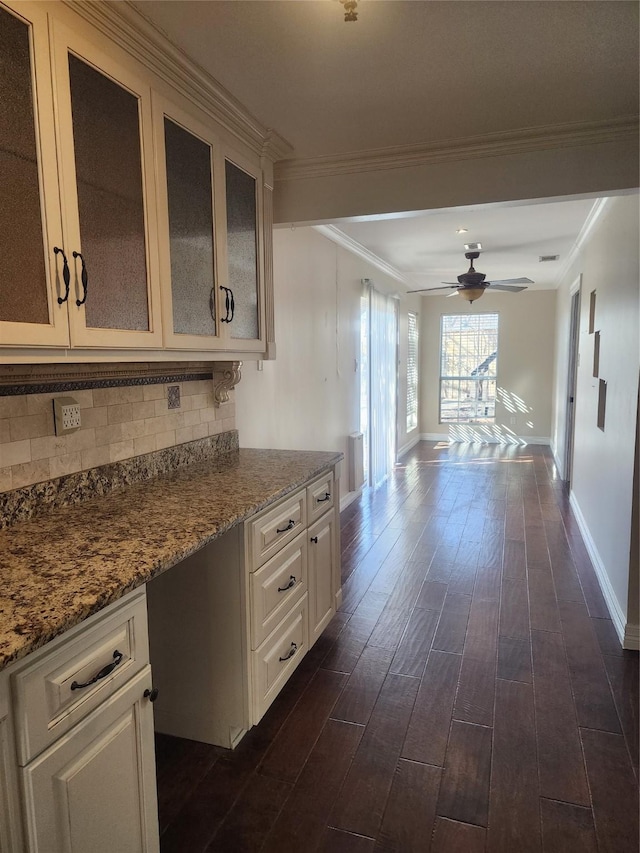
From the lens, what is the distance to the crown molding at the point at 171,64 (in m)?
1.50

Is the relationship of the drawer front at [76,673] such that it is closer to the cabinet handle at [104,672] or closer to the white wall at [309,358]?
the cabinet handle at [104,672]

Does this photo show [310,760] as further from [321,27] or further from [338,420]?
[338,420]

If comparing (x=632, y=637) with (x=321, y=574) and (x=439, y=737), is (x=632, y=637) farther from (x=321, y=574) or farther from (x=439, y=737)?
(x=321, y=574)

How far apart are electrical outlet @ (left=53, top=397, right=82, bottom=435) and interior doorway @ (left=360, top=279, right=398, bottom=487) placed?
4.07 m

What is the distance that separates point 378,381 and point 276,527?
431 centimetres

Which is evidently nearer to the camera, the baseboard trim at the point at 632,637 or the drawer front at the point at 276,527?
the drawer front at the point at 276,527

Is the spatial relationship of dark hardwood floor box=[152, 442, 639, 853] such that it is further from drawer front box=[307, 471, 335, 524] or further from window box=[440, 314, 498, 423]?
window box=[440, 314, 498, 423]

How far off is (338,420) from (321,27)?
349 centimetres

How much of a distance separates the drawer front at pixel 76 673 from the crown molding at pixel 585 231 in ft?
12.4

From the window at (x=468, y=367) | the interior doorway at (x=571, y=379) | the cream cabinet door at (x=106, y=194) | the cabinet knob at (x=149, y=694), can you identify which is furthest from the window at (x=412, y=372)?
the cabinet knob at (x=149, y=694)

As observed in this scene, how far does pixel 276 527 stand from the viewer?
6.68 feet

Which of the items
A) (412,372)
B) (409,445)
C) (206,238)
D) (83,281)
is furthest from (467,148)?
(409,445)

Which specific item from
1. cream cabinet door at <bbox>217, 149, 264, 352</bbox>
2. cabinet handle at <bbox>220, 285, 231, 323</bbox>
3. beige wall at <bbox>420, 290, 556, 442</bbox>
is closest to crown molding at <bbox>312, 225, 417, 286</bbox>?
cream cabinet door at <bbox>217, 149, 264, 352</bbox>

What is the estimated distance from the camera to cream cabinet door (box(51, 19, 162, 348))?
1405 millimetres
